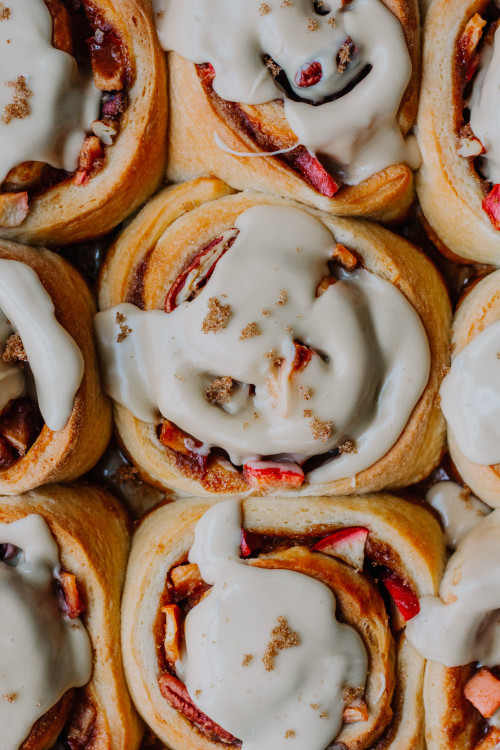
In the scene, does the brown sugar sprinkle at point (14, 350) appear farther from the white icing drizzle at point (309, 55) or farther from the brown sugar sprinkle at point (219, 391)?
the white icing drizzle at point (309, 55)

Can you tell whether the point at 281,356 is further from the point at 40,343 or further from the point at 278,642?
the point at 278,642

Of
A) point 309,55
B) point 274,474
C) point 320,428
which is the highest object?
point 309,55

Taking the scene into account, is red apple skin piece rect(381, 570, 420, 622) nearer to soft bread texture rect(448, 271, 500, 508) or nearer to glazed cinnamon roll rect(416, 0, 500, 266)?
soft bread texture rect(448, 271, 500, 508)

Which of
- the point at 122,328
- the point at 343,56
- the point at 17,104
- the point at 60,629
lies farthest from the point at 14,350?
the point at 343,56

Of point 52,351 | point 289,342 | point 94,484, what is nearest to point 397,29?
point 289,342

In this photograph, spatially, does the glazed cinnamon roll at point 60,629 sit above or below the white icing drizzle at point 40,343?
below

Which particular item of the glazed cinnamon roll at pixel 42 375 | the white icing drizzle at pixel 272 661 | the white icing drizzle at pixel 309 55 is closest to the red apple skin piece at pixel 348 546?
the white icing drizzle at pixel 272 661
